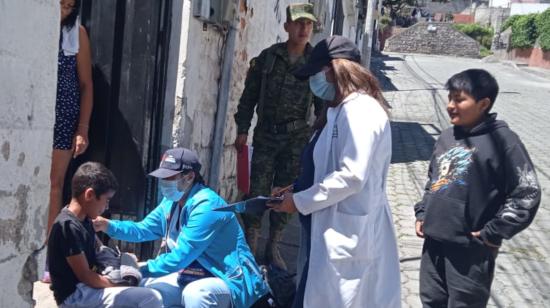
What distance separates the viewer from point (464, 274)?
2924 millimetres

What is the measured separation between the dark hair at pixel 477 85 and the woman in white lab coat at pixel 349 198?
0.47m

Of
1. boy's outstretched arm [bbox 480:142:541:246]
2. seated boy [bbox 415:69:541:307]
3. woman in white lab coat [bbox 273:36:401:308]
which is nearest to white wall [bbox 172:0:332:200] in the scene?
woman in white lab coat [bbox 273:36:401:308]

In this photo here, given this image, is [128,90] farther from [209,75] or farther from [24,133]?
[24,133]

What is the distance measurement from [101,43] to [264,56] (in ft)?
3.87

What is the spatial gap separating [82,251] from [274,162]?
73.7 inches

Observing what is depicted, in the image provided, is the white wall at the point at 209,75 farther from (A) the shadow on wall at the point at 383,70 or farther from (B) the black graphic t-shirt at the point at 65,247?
(A) the shadow on wall at the point at 383,70

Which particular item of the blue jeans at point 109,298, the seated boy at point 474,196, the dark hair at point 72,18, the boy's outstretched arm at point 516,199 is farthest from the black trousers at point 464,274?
the dark hair at point 72,18

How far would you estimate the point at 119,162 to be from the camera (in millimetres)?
3979

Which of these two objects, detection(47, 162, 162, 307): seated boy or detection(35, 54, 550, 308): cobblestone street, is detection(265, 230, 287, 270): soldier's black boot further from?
detection(47, 162, 162, 307): seated boy

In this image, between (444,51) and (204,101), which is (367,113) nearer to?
(204,101)

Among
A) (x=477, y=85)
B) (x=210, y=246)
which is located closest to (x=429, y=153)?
(x=477, y=85)

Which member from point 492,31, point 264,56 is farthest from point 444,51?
point 264,56

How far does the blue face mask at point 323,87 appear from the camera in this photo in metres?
2.81

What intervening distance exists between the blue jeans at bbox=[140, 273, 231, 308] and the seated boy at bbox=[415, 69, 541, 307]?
3.45ft
